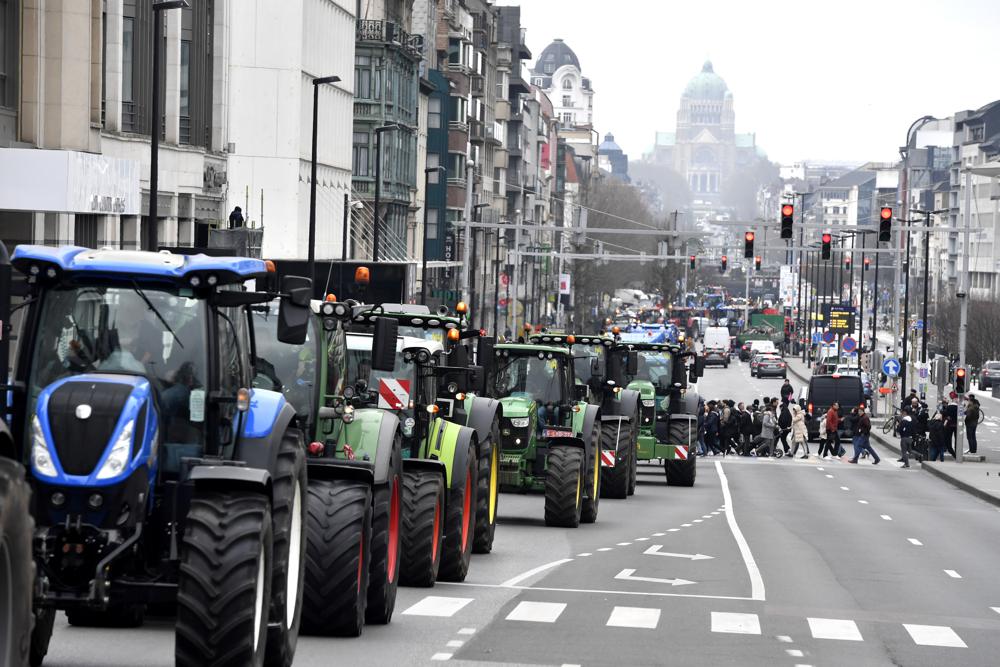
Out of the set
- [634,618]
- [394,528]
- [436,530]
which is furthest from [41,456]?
[436,530]

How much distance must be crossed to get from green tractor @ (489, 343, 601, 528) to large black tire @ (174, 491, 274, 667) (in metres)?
15.0

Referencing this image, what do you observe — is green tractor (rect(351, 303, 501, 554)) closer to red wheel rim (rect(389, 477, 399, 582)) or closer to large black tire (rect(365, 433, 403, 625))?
red wheel rim (rect(389, 477, 399, 582))

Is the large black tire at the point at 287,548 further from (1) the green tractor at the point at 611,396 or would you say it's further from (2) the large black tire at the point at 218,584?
(1) the green tractor at the point at 611,396

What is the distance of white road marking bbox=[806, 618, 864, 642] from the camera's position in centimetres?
1486

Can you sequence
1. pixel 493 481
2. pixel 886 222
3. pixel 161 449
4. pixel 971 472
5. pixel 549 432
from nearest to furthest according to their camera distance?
pixel 161 449, pixel 493 481, pixel 549 432, pixel 971 472, pixel 886 222

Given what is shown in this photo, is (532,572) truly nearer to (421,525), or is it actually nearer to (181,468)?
(421,525)

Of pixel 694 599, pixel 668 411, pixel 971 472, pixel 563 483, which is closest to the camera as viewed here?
pixel 694 599

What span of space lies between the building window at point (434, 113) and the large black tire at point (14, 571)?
8804 cm

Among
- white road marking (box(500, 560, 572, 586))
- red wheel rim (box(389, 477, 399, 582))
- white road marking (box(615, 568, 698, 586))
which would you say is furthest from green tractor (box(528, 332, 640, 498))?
red wheel rim (box(389, 477, 399, 582))

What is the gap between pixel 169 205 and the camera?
150 ft

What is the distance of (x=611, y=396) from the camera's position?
30.8 m

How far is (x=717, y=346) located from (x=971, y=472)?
248 feet

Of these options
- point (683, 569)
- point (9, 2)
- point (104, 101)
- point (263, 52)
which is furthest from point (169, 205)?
point (683, 569)

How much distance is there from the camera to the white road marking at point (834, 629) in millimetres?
14859
